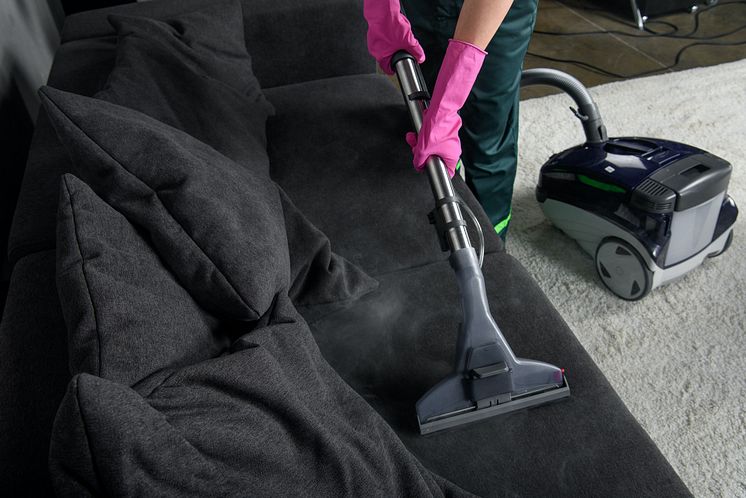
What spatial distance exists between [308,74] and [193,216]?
1.26 m

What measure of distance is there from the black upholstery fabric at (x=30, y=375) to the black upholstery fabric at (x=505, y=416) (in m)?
0.47

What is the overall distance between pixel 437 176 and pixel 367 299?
288 mm

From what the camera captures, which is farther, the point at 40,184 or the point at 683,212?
the point at 683,212

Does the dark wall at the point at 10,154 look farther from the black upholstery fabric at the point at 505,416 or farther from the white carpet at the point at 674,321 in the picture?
the white carpet at the point at 674,321

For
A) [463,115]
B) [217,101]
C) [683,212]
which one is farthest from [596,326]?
[217,101]

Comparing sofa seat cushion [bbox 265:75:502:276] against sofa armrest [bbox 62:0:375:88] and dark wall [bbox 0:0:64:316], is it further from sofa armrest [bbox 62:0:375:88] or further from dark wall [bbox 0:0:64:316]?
dark wall [bbox 0:0:64:316]

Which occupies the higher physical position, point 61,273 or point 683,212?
point 61,273

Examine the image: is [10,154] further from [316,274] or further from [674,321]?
[674,321]

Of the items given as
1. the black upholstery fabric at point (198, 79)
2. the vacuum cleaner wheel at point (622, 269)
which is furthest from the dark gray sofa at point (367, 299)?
the vacuum cleaner wheel at point (622, 269)

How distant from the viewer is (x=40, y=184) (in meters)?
1.36

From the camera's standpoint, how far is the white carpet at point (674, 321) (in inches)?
61.1

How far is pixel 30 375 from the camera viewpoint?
0.93 metres

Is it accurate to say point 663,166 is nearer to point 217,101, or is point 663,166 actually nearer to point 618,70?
point 217,101

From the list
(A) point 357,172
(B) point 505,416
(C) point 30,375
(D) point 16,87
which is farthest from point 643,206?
(D) point 16,87
